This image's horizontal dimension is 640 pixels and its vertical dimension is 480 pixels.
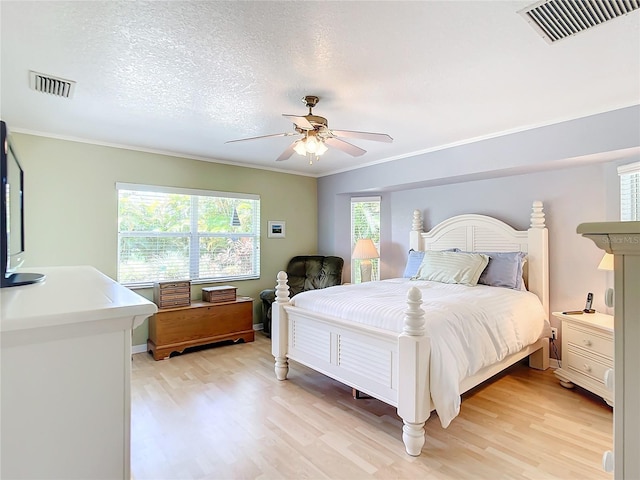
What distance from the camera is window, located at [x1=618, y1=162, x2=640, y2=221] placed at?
2932 mm

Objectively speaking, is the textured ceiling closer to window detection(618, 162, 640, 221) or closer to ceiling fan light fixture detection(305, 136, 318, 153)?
ceiling fan light fixture detection(305, 136, 318, 153)

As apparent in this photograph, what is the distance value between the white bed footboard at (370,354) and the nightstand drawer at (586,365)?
1628 millimetres

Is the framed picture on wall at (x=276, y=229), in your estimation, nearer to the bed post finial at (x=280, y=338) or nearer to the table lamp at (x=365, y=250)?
the table lamp at (x=365, y=250)

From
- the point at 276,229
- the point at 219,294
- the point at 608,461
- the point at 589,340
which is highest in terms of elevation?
the point at 276,229

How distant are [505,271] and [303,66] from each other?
9.09 feet

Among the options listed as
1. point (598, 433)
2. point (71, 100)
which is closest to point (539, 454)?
point (598, 433)

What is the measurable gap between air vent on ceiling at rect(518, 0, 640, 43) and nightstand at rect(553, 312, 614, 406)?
2152 millimetres

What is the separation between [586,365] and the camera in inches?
111

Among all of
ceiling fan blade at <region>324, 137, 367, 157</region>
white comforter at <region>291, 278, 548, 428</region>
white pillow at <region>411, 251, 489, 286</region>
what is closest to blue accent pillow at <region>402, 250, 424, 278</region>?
white pillow at <region>411, 251, 489, 286</region>

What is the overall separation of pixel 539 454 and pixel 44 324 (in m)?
2.59

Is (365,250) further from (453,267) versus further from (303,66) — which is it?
(303,66)

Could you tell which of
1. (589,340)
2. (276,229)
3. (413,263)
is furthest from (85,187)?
(589,340)

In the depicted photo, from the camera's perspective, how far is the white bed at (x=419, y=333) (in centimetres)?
211

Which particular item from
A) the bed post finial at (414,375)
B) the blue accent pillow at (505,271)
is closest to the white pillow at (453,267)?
the blue accent pillow at (505,271)
